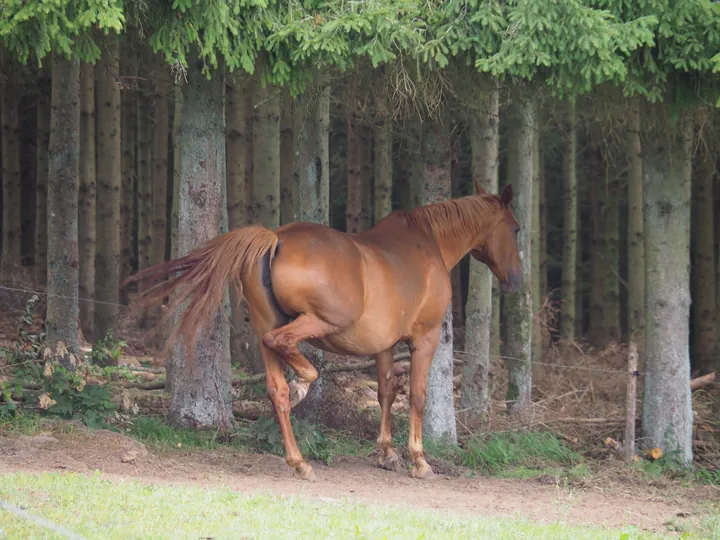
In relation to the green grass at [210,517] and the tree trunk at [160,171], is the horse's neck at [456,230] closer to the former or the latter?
the green grass at [210,517]

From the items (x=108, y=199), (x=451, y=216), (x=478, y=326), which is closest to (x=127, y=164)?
(x=108, y=199)

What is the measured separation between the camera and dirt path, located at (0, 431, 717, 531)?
714cm

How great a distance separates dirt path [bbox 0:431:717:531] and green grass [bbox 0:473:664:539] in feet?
1.97

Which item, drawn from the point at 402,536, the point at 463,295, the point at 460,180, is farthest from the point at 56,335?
the point at 463,295

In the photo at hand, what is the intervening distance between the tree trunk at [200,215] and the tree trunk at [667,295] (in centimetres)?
456

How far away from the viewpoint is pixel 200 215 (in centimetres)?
929

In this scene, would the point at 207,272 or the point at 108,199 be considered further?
the point at 108,199

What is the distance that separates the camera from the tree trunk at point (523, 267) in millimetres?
11582

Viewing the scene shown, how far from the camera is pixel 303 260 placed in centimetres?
774

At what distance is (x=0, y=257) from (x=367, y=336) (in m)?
11.7

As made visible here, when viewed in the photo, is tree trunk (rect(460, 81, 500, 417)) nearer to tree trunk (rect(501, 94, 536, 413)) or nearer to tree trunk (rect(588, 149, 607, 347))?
tree trunk (rect(501, 94, 536, 413))

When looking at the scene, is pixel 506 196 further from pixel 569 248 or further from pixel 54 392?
pixel 569 248

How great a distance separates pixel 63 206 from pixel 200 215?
88.7 inches

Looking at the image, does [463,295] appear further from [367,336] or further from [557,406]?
[367,336]
